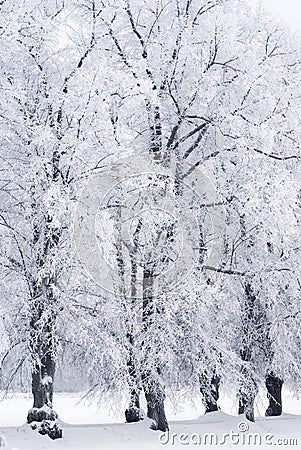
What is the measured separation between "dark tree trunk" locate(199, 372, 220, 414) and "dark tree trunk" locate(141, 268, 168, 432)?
1.09 m

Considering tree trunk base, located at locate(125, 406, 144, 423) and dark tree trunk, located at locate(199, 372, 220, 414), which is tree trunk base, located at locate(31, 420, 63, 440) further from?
dark tree trunk, located at locate(199, 372, 220, 414)

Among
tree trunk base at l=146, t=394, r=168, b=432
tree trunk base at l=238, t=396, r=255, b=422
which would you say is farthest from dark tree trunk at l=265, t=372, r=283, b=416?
tree trunk base at l=146, t=394, r=168, b=432

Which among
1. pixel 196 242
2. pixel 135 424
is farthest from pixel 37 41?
pixel 135 424

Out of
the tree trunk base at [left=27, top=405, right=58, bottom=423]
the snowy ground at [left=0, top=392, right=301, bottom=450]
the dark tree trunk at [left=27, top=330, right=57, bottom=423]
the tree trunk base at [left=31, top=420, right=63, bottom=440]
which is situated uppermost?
the dark tree trunk at [left=27, top=330, right=57, bottom=423]

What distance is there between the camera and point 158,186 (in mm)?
13352

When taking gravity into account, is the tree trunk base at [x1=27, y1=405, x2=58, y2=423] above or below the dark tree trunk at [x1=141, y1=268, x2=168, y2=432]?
below

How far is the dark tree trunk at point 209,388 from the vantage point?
14188 millimetres

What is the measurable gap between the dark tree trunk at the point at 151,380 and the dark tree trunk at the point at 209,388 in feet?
3.57

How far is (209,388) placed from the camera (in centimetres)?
1447

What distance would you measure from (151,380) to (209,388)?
1933 millimetres

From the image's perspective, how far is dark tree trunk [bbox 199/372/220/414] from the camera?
559 inches

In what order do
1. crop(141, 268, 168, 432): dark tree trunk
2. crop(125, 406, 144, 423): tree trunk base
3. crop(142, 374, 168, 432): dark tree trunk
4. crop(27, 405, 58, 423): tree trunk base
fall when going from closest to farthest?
crop(27, 405, 58, 423): tree trunk base
crop(141, 268, 168, 432): dark tree trunk
crop(142, 374, 168, 432): dark tree trunk
crop(125, 406, 144, 423): tree trunk base

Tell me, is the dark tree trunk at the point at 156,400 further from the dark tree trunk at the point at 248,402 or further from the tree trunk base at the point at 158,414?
the dark tree trunk at the point at 248,402

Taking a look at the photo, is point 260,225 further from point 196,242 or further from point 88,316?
point 88,316
